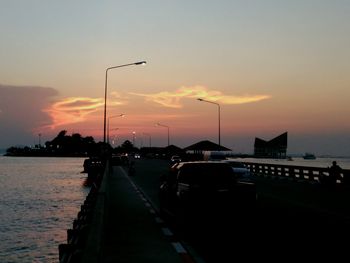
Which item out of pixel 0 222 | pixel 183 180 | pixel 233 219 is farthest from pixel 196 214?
pixel 0 222

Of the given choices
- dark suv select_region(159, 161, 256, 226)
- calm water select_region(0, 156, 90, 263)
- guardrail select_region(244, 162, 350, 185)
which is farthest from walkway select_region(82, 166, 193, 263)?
guardrail select_region(244, 162, 350, 185)

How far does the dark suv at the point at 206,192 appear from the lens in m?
13.3

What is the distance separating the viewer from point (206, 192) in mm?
13273

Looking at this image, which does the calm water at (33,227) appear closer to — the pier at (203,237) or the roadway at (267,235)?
the pier at (203,237)

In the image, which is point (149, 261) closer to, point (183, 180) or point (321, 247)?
point (321, 247)

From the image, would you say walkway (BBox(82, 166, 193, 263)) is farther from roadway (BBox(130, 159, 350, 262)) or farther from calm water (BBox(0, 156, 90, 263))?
calm water (BBox(0, 156, 90, 263))

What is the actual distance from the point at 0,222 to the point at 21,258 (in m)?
10.2

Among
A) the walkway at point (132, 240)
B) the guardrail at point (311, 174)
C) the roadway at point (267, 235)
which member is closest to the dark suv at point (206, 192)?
the roadway at point (267, 235)

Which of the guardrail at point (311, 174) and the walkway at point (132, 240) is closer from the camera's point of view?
the walkway at point (132, 240)

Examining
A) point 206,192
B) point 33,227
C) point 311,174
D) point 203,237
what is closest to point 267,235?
point 203,237

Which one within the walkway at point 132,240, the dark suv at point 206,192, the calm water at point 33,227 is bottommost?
the calm water at point 33,227

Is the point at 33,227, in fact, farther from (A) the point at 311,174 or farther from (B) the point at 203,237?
(A) the point at 311,174

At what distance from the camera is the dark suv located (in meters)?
13.3

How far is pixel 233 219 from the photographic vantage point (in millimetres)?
13516
